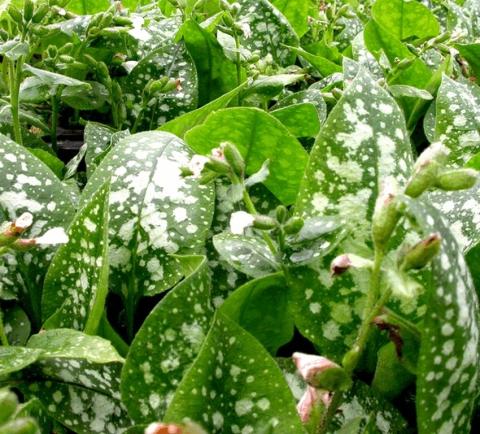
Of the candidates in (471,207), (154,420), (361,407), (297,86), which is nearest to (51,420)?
(154,420)

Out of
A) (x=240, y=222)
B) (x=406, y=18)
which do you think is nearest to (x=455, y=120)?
(x=240, y=222)

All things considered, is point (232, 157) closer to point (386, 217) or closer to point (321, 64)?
point (386, 217)

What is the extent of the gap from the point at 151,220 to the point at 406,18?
120cm

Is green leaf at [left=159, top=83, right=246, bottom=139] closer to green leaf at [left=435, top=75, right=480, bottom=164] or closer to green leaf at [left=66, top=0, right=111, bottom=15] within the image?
green leaf at [left=435, top=75, right=480, bottom=164]

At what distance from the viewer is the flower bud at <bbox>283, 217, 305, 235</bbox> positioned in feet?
2.79

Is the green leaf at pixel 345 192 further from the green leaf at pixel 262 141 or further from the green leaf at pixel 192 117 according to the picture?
the green leaf at pixel 192 117

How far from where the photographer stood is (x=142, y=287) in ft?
3.31

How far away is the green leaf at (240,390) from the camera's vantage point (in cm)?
72

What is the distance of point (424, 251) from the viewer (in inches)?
24.7

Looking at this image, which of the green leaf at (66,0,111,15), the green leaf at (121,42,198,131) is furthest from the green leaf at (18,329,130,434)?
the green leaf at (66,0,111,15)

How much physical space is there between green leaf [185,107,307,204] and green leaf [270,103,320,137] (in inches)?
6.6

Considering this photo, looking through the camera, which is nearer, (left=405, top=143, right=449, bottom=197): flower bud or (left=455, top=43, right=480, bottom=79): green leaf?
(left=405, top=143, right=449, bottom=197): flower bud

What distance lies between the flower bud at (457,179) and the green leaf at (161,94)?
31.8 inches

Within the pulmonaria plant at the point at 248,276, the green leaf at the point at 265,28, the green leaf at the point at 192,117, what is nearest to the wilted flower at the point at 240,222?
the pulmonaria plant at the point at 248,276
